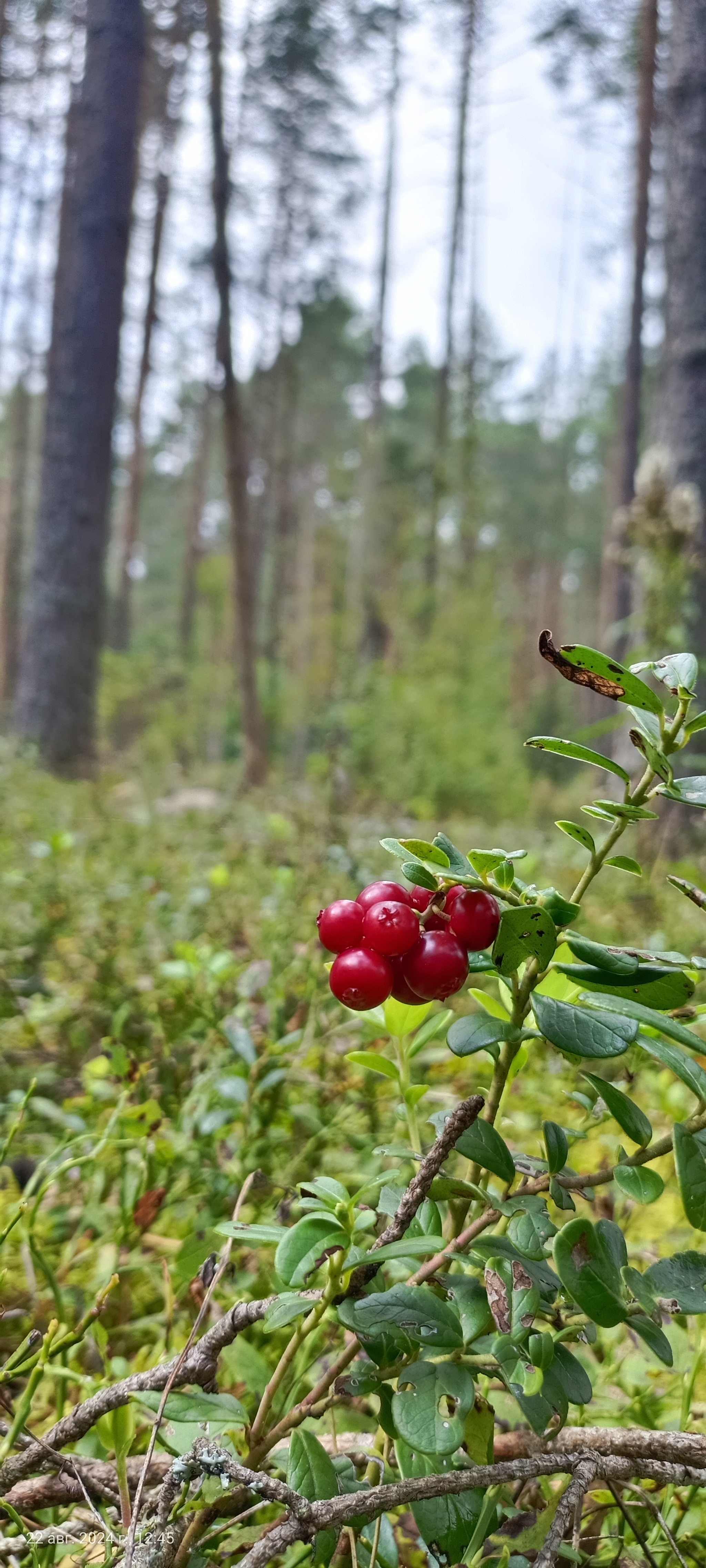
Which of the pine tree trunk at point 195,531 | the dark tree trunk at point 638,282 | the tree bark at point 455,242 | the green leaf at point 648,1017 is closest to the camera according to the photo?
the green leaf at point 648,1017

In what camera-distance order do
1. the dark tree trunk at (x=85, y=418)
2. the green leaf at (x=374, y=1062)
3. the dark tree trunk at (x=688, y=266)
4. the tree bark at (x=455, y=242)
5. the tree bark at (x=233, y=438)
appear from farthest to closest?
the tree bark at (x=455, y=242)
the tree bark at (x=233, y=438)
the dark tree trunk at (x=85, y=418)
the dark tree trunk at (x=688, y=266)
the green leaf at (x=374, y=1062)

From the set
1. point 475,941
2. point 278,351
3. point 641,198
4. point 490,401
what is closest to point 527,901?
point 475,941

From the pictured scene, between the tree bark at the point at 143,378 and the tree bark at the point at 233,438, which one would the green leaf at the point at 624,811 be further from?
the tree bark at the point at 143,378

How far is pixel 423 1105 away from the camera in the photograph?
58.0 inches

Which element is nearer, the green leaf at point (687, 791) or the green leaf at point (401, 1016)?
the green leaf at point (687, 791)

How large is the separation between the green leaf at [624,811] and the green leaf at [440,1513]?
398 millimetres

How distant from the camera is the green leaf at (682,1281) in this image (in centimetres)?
56

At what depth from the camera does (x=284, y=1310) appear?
55 cm

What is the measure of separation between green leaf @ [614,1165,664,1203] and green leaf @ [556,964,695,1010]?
0.38 feet

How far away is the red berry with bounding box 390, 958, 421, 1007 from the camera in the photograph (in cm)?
56

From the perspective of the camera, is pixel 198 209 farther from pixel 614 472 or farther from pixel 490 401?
pixel 490 401

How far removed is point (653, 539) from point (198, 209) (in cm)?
1121

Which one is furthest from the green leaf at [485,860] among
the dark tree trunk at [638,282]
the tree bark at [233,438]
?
the dark tree trunk at [638,282]

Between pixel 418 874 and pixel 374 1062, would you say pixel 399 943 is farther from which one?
pixel 374 1062
